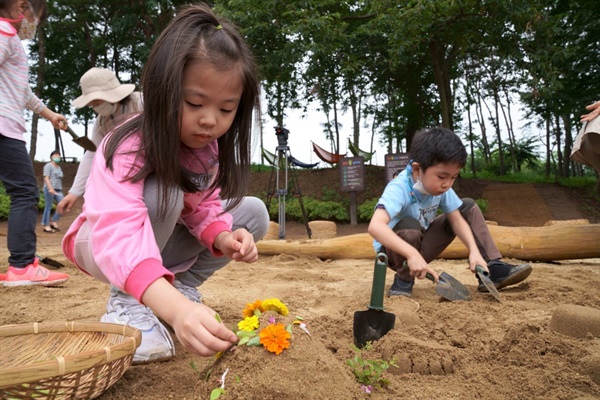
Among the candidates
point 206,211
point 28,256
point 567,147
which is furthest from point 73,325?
point 567,147

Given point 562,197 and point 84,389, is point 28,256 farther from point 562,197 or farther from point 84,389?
point 562,197

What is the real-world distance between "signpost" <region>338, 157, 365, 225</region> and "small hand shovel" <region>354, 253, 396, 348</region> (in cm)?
887

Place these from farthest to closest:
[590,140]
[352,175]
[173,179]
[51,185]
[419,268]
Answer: [352,175] < [51,185] < [590,140] < [419,268] < [173,179]

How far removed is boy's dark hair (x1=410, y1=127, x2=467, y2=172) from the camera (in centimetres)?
279

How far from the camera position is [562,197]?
12789 millimetres

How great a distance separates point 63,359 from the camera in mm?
1092

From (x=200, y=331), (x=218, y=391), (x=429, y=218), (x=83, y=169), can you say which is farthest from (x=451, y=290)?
(x=83, y=169)

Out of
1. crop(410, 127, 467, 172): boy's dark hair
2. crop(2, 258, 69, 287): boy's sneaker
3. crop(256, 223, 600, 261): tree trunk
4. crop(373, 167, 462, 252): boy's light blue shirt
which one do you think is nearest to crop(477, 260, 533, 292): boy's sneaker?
crop(373, 167, 462, 252): boy's light blue shirt

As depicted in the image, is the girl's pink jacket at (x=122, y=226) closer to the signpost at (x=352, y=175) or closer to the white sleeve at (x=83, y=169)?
the white sleeve at (x=83, y=169)

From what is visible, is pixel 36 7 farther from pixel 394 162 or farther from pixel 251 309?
pixel 394 162

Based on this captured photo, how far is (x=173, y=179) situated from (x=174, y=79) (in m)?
0.33

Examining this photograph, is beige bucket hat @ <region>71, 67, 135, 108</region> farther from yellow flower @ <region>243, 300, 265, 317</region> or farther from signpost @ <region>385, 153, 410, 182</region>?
signpost @ <region>385, 153, 410, 182</region>

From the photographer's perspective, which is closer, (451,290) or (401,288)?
(451,290)

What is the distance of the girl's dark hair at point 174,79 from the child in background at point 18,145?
1918 mm
